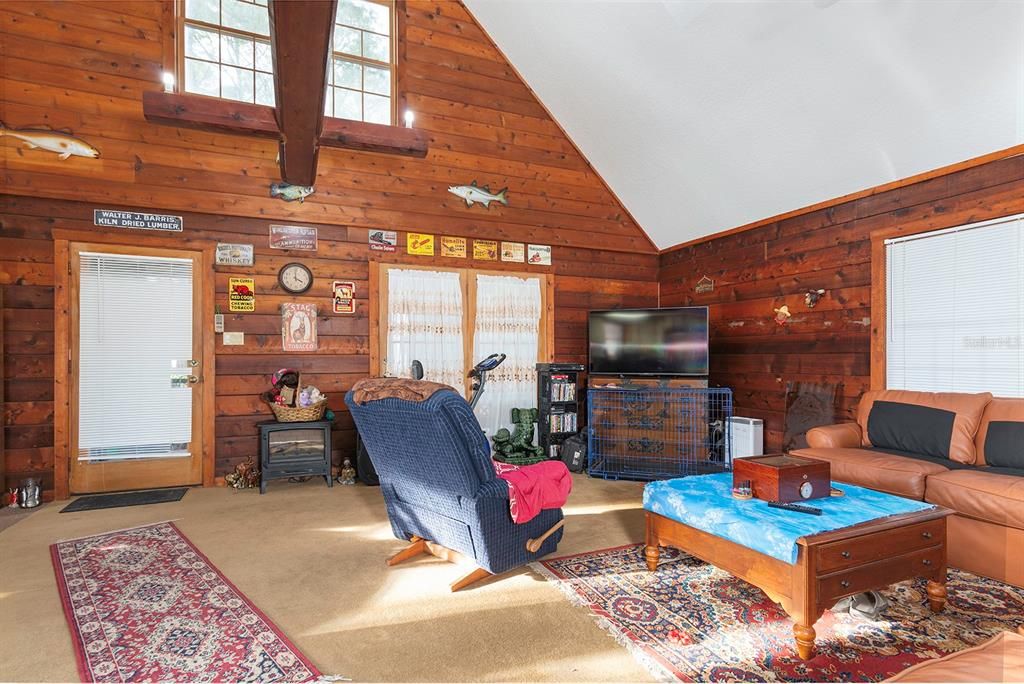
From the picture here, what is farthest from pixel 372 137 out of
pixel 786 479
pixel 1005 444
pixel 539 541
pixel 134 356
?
pixel 1005 444

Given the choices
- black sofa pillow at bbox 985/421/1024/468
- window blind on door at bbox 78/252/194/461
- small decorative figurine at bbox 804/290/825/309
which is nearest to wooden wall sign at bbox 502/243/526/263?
small decorative figurine at bbox 804/290/825/309

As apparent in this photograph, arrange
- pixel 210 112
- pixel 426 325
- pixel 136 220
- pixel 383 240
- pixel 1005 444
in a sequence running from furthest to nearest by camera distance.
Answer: pixel 426 325
pixel 383 240
pixel 136 220
pixel 210 112
pixel 1005 444

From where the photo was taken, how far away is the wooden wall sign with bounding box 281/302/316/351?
5.16 m

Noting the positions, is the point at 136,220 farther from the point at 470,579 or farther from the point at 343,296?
the point at 470,579

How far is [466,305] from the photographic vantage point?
5859 mm

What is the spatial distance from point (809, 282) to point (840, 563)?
11.7 ft

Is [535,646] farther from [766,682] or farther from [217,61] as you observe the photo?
[217,61]

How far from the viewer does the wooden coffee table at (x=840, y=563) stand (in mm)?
2123

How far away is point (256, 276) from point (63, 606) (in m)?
3.14

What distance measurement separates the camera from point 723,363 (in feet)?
20.2

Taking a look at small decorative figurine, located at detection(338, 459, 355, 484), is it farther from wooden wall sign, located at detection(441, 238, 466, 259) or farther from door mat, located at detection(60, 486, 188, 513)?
wooden wall sign, located at detection(441, 238, 466, 259)

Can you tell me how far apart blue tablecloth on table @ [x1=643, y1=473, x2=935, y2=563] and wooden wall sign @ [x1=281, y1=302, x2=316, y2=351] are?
362cm

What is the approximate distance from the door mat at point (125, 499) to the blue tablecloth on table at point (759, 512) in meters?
3.95

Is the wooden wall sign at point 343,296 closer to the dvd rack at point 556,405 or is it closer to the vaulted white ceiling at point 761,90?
the dvd rack at point 556,405
